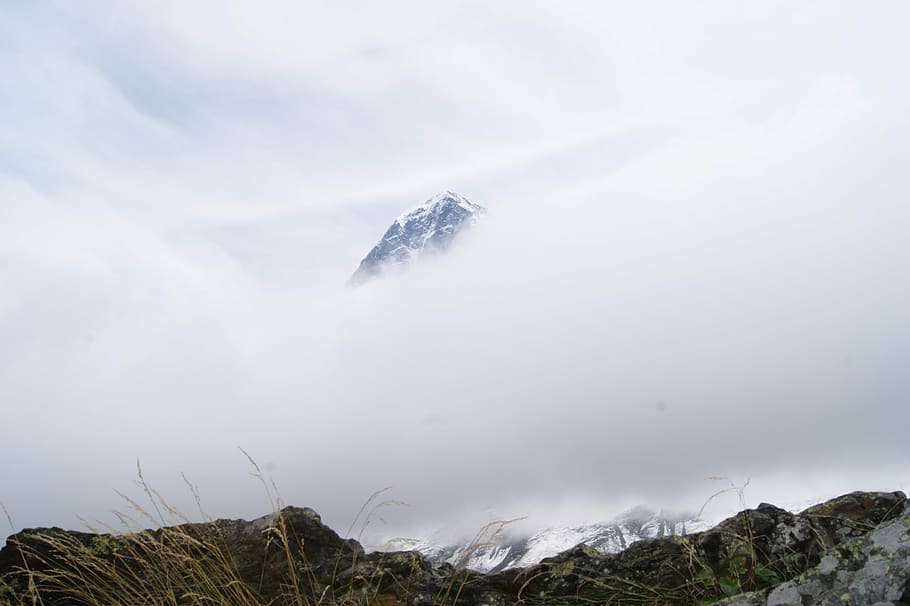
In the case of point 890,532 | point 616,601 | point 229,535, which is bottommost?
point 616,601

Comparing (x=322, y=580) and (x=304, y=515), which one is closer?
(x=322, y=580)

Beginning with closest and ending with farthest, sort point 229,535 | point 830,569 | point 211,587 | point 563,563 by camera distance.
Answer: point 830,569 < point 211,587 < point 563,563 < point 229,535

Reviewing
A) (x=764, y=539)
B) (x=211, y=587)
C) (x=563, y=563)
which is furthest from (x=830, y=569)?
(x=211, y=587)

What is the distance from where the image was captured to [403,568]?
4.92 metres

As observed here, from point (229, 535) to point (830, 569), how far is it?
4320mm

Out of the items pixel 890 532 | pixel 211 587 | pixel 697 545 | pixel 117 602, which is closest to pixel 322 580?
pixel 211 587

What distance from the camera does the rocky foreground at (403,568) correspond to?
425cm

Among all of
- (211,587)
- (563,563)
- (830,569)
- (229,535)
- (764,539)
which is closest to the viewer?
(830,569)

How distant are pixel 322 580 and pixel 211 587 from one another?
83 centimetres

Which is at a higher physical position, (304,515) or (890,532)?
(304,515)

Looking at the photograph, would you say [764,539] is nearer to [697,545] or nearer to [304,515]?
[697,545]

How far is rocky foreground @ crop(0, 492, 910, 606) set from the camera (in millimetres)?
4254

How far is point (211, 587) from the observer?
4227mm

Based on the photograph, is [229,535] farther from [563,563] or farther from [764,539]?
[764,539]
